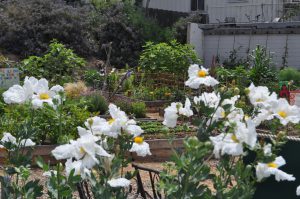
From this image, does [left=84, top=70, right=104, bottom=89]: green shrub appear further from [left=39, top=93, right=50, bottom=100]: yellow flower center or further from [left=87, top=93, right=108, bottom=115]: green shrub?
[left=39, top=93, right=50, bottom=100]: yellow flower center

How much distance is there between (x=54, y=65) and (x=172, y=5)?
11.7m

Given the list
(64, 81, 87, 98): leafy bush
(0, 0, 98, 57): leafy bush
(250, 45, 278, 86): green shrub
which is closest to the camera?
(64, 81, 87, 98): leafy bush

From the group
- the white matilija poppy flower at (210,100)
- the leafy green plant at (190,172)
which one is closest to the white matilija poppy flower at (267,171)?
the leafy green plant at (190,172)

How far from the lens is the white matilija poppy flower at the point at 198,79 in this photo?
2.71m

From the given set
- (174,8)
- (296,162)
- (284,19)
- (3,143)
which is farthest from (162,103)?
(174,8)

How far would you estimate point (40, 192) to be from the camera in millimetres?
2906

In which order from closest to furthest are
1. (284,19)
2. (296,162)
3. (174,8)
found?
(296,162) → (284,19) → (174,8)

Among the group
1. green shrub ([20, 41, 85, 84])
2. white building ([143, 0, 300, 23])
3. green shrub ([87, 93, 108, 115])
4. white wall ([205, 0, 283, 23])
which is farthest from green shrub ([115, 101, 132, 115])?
white wall ([205, 0, 283, 23])

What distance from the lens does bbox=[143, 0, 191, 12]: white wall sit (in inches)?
912

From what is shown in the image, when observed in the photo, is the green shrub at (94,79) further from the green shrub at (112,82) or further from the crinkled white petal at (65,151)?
the crinkled white petal at (65,151)

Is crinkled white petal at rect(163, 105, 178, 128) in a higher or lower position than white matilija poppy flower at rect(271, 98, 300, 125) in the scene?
lower

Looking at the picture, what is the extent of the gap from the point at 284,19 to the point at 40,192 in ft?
52.1

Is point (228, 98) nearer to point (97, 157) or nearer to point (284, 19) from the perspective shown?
point (97, 157)

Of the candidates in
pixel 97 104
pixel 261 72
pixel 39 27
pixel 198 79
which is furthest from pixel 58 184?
pixel 39 27
